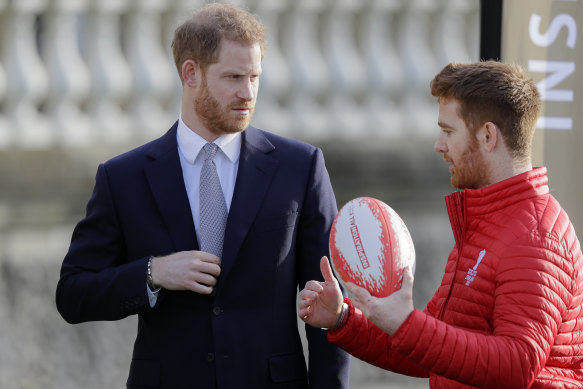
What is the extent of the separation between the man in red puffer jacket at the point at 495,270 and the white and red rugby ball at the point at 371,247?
59mm

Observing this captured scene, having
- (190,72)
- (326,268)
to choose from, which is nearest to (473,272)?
(326,268)

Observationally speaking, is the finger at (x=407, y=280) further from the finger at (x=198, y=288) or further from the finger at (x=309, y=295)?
the finger at (x=198, y=288)

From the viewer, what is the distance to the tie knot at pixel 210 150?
371 cm

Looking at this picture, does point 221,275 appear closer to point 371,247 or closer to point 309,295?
point 309,295

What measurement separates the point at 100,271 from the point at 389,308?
1.19 m

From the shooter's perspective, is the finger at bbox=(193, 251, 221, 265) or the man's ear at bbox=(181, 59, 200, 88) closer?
the finger at bbox=(193, 251, 221, 265)

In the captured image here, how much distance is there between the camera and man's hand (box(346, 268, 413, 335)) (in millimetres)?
2975

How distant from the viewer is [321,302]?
346 cm

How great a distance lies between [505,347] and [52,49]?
4200 mm

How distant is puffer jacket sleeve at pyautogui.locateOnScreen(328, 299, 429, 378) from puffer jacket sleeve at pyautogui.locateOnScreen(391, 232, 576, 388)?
51 centimetres

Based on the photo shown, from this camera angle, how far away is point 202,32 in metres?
3.66

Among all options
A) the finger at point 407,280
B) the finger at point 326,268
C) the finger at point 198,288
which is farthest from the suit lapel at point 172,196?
the finger at point 407,280

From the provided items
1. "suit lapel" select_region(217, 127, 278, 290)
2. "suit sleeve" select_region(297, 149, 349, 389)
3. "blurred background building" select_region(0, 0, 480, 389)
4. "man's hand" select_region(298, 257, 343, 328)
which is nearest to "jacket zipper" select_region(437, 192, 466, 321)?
"man's hand" select_region(298, 257, 343, 328)

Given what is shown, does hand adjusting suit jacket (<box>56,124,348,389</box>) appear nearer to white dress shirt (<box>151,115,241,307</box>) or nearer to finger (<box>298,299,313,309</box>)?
white dress shirt (<box>151,115,241,307</box>)
